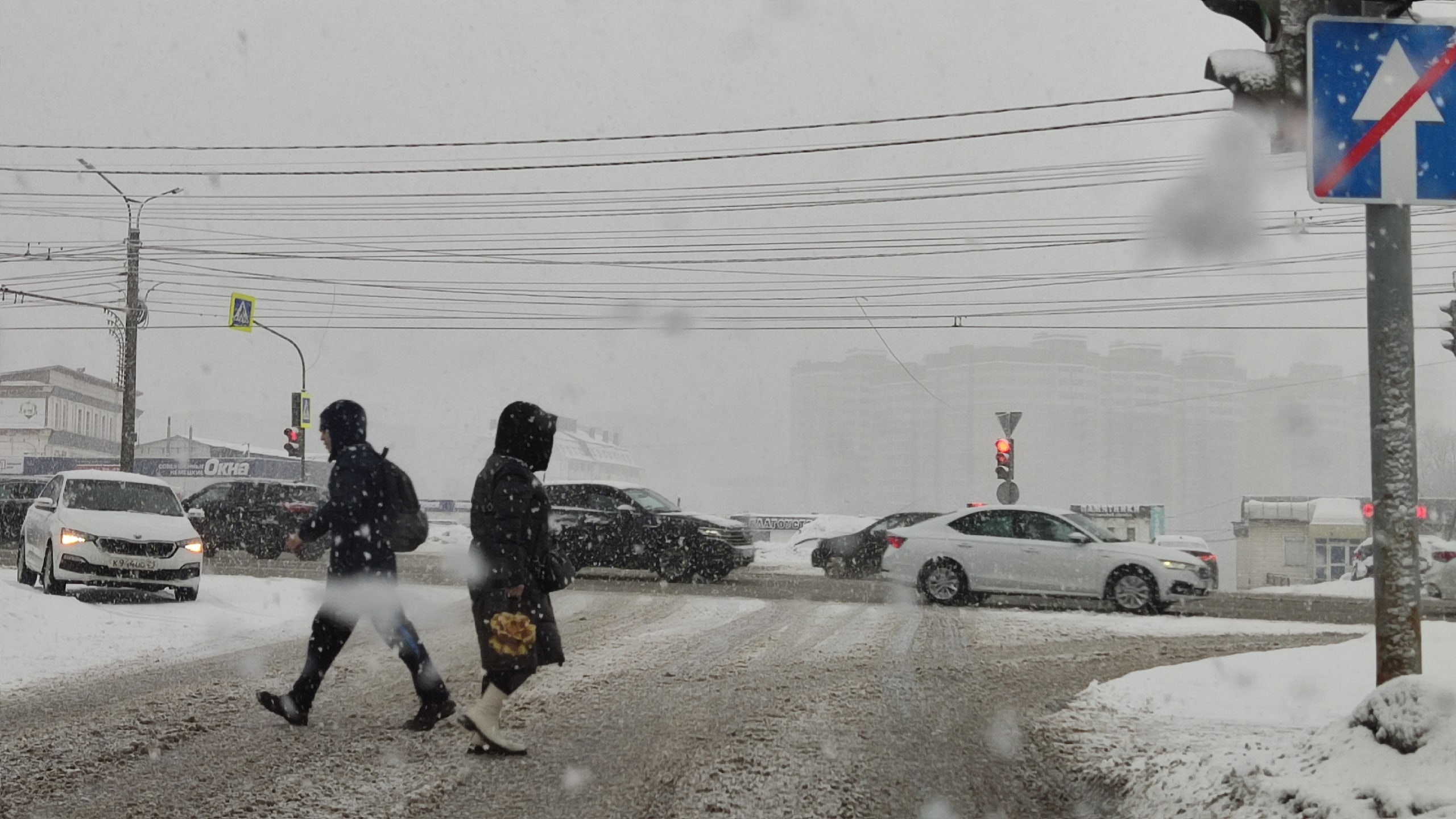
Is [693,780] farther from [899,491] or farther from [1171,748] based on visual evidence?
[899,491]

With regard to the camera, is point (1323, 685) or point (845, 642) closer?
point (1323, 685)

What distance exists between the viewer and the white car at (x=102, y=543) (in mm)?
14078

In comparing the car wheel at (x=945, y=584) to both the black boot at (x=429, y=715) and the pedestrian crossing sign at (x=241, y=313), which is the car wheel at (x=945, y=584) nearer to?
the black boot at (x=429, y=715)

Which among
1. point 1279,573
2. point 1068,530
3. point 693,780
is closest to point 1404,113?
point 693,780

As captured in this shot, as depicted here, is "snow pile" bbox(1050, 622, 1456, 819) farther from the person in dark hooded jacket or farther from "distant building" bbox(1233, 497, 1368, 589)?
"distant building" bbox(1233, 497, 1368, 589)

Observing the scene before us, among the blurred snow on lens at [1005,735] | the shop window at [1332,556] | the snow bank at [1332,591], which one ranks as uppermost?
the blurred snow on lens at [1005,735]

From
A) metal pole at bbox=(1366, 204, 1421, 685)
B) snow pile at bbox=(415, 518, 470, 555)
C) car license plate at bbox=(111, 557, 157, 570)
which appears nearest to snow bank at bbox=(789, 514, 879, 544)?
snow pile at bbox=(415, 518, 470, 555)

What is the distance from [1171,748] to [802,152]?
67.7 feet

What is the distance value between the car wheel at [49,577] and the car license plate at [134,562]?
62 centimetres

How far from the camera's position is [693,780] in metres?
5.55

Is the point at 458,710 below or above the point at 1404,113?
below

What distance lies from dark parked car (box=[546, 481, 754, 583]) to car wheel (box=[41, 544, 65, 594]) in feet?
23.8

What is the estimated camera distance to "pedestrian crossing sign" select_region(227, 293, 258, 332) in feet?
97.4

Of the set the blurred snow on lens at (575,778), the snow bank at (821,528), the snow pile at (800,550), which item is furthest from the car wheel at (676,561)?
the blurred snow on lens at (575,778)
